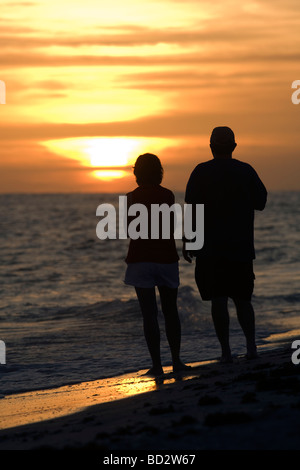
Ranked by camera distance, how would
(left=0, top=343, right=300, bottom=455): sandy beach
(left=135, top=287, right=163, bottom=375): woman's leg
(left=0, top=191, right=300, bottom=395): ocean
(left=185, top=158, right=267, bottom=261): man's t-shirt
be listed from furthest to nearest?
1. (left=0, top=191, right=300, bottom=395): ocean
2. (left=135, top=287, right=163, bottom=375): woman's leg
3. (left=185, top=158, right=267, bottom=261): man's t-shirt
4. (left=0, top=343, right=300, bottom=455): sandy beach

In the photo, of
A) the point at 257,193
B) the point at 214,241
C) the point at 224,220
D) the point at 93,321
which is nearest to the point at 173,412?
the point at 214,241

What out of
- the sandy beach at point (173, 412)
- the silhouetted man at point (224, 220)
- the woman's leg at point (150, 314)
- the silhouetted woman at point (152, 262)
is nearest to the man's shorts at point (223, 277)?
the silhouetted man at point (224, 220)

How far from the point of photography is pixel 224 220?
5680mm

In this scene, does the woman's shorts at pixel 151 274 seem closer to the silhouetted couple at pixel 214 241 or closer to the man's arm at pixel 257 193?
the silhouetted couple at pixel 214 241

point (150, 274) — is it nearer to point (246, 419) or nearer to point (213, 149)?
point (213, 149)

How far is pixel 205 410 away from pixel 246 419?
41 cm

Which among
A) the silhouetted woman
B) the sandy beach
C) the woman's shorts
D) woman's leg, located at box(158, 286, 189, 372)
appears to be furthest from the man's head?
the sandy beach

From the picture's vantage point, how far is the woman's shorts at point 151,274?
18.8 feet

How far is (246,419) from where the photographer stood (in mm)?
3781

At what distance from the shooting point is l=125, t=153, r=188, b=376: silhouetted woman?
5.74 m

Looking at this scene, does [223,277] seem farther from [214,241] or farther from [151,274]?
[151,274]

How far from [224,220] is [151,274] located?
739 mm

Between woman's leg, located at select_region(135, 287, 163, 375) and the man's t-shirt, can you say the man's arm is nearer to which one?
the man's t-shirt
